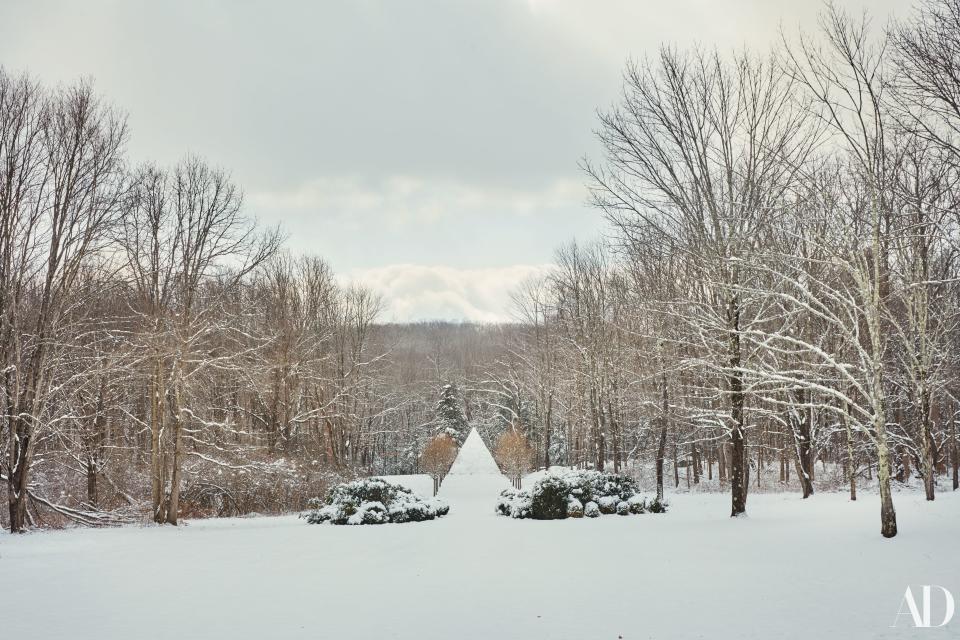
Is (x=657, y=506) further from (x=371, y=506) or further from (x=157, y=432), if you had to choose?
(x=157, y=432)

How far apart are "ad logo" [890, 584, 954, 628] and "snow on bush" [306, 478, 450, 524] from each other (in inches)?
427

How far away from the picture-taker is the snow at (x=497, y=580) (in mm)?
5406

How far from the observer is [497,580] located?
7.35 meters

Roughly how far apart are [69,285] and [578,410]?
24978 millimetres

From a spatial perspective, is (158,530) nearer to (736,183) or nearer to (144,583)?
(144,583)

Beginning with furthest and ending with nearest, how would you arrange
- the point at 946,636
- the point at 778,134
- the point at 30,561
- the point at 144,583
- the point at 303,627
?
the point at 778,134 < the point at 30,561 < the point at 144,583 < the point at 303,627 < the point at 946,636

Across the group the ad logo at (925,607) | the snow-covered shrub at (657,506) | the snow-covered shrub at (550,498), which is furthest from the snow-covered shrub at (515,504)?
the ad logo at (925,607)

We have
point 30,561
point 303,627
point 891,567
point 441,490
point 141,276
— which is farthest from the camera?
point 441,490

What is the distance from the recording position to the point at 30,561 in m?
9.15

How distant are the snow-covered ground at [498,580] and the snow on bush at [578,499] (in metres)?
2.29

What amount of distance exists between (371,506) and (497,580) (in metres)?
7.63

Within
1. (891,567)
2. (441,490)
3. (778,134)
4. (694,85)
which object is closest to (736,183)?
(778,134)

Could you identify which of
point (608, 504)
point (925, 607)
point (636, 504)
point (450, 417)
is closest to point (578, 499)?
point (608, 504)

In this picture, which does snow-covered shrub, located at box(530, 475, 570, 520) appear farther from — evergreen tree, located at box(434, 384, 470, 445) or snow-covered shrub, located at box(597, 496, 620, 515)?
evergreen tree, located at box(434, 384, 470, 445)
